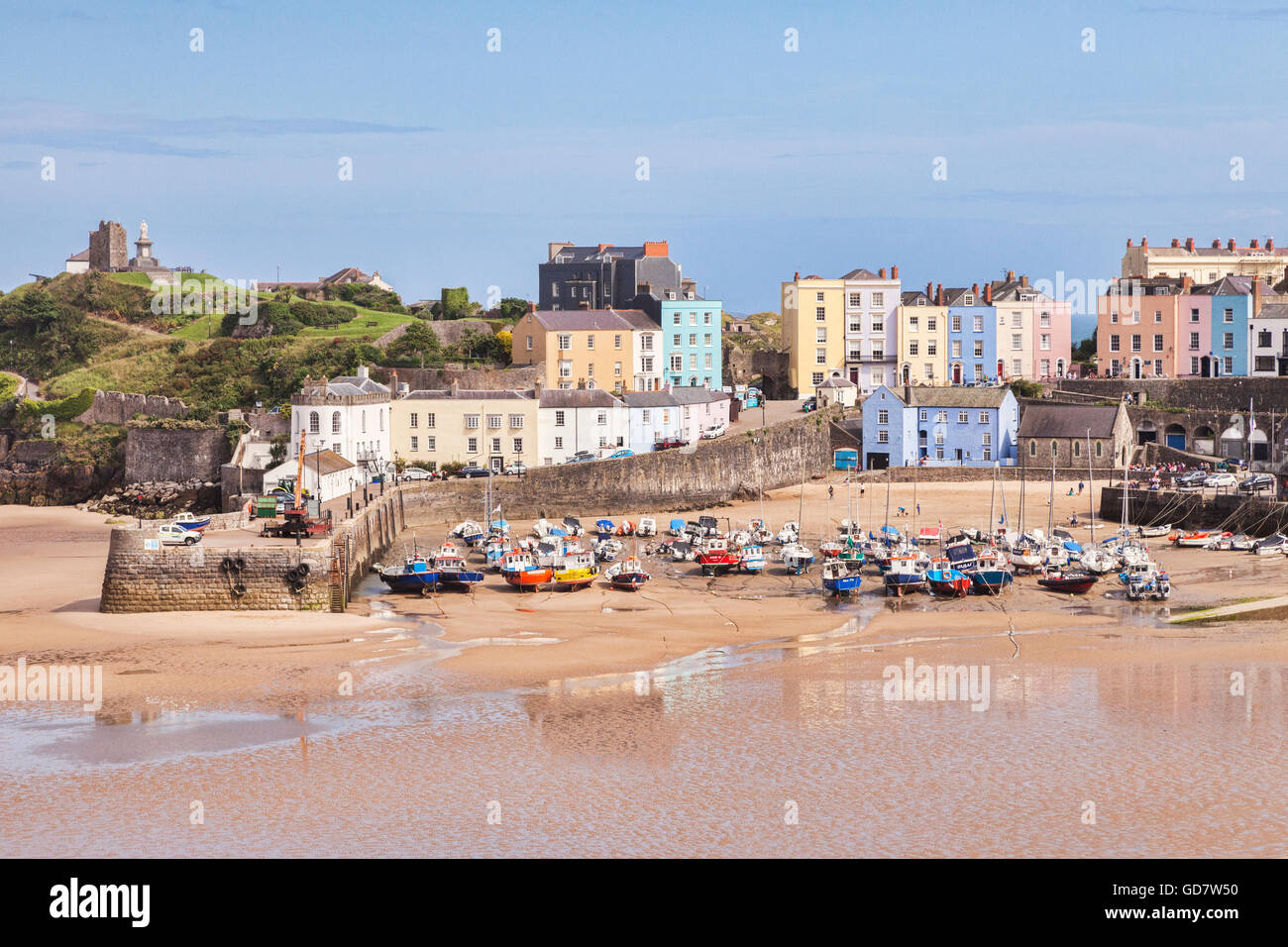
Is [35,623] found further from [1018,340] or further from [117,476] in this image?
[1018,340]

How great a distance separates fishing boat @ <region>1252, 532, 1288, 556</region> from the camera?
111 feet

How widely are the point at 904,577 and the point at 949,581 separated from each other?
37.8 inches

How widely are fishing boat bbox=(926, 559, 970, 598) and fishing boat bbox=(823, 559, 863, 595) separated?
1.49 meters

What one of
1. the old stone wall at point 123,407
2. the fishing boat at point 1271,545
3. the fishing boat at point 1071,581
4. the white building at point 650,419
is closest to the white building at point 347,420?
the white building at point 650,419

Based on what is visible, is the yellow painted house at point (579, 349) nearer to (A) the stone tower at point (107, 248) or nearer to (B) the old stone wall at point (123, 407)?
(B) the old stone wall at point (123, 407)

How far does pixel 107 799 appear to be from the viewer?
17.0 m

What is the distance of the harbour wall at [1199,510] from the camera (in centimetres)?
3638

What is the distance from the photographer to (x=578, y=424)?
46438 mm

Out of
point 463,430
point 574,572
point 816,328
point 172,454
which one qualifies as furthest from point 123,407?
point 574,572

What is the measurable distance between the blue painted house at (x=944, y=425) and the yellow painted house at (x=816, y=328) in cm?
841

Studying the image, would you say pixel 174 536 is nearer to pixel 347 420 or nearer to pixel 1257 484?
pixel 347 420

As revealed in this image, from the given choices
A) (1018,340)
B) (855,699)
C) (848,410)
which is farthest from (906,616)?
(1018,340)

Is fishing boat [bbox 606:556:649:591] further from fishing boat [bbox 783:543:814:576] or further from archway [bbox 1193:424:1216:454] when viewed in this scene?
archway [bbox 1193:424:1216:454]
